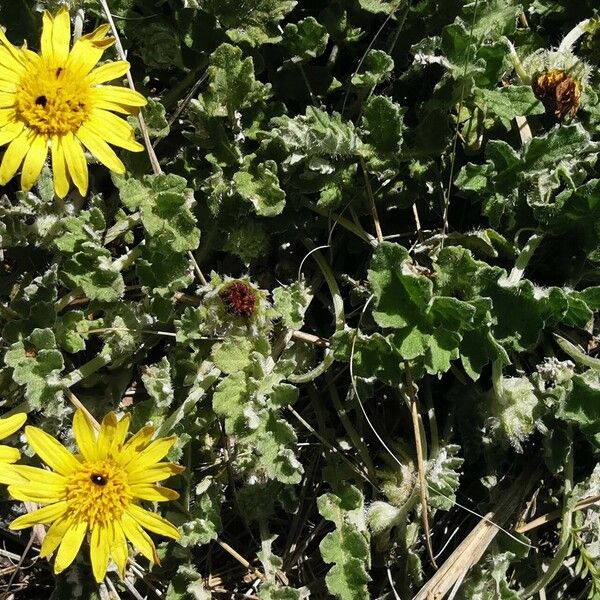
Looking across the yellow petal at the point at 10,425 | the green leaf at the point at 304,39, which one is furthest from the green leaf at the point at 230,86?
the yellow petal at the point at 10,425

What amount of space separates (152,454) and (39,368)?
613mm

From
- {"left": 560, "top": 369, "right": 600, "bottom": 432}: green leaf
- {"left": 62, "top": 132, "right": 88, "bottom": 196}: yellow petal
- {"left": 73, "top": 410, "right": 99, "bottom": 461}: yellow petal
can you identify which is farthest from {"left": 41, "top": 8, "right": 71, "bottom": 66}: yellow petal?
{"left": 560, "top": 369, "right": 600, "bottom": 432}: green leaf

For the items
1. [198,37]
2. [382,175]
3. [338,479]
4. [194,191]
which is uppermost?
[198,37]

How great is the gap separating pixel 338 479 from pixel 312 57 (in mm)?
1921

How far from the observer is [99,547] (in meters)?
3.03

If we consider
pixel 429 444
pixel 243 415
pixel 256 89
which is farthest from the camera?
pixel 429 444

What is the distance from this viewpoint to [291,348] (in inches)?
144

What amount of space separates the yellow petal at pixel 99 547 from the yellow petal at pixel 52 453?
0.81ft

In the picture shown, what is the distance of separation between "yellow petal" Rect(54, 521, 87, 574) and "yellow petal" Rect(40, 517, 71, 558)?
2 centimetres

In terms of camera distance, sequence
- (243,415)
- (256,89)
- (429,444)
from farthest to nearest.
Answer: (429,444), (256,89), (243,415)

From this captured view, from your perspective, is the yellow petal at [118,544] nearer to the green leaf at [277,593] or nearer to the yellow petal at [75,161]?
the green leaf at [277,593]

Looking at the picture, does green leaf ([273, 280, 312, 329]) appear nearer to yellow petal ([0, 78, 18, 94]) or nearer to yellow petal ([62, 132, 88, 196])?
yellow petal ([62, 132, 88, 196])

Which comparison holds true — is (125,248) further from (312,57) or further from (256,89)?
(312,57)

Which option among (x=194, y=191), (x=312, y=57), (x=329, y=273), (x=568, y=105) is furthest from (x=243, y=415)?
(x=568, y=105)
